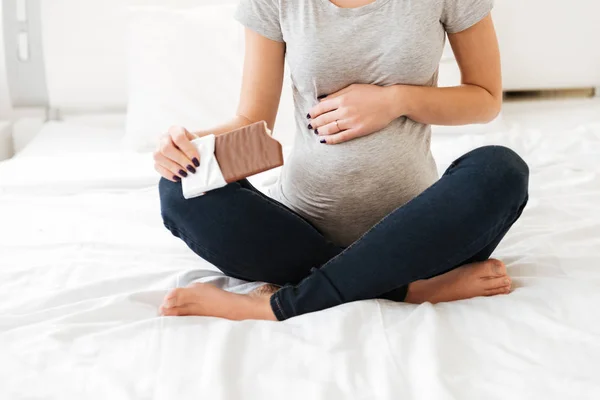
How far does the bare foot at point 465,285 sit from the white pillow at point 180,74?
0.88 metres

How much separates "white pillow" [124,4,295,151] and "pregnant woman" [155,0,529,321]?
66 cm

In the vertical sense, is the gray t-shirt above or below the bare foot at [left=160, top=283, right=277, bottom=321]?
above

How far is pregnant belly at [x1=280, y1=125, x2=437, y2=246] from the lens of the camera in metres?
1.02

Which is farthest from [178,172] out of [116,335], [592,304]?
[592,304]

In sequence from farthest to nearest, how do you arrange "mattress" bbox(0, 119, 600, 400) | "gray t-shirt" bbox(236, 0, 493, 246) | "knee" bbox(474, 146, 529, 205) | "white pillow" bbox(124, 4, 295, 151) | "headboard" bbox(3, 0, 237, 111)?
"headboard" bbox(3, 0, 237, 111) → "white pillow" bbox(124, 4, 295, 151) → "gray t-shirt" bbox(236, 0, 493, 246) → "knee" bbox(474, 146, 529, 205) → "mattress" bbox(0, 119, 600, 400)

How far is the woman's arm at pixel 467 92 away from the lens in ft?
3.29

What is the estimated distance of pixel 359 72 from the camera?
102 cm

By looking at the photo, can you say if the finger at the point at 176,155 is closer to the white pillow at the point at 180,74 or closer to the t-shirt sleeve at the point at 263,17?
the t-shirt sleeve at the point at 263,17

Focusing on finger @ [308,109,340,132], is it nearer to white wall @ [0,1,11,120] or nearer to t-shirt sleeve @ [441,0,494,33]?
t-shirt sleeve @ [441,0,494,33]

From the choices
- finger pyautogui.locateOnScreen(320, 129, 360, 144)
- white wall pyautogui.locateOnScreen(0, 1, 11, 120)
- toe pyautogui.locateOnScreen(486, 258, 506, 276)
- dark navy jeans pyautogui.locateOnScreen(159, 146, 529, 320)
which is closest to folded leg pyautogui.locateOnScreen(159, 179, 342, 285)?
dark navy jeans pyautogui.locateOnScreen(159, 146, 529, 320)

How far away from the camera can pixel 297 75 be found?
1044mm

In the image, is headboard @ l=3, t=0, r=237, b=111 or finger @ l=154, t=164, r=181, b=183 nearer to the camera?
finger @ l=154, t=164, r=181, b=183

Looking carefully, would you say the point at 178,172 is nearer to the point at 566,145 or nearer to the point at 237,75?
the point at 237,75

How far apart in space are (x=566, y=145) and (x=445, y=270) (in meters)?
0.82
